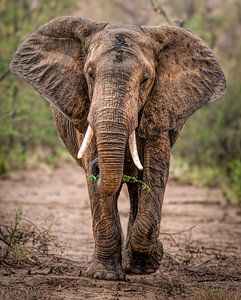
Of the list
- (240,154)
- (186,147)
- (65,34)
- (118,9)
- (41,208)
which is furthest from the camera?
(118,9)

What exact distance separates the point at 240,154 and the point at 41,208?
5.58 m

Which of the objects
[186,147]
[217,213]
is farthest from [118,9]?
[217,213]

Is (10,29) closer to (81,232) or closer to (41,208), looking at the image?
(41,208)

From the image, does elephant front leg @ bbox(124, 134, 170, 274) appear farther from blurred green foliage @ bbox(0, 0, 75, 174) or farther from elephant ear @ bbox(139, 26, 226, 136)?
blurred green foliage @ bbox(0, 0, 75, 174)

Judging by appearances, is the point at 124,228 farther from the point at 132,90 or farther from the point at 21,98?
the point at 21,98

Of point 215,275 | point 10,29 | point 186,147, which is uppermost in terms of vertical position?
point 10,29

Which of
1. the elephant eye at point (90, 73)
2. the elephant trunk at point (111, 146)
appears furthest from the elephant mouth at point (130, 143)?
the elephant eye at point (90, 73)

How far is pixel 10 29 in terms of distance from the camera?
60.4ft

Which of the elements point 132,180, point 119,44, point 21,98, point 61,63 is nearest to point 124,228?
point 132,180

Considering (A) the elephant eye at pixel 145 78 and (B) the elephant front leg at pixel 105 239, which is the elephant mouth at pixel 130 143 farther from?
(B) the elephant front leg at pixel 105 239

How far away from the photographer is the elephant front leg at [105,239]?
7.83m

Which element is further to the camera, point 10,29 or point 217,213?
point 10,29

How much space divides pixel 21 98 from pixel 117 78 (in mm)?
9275

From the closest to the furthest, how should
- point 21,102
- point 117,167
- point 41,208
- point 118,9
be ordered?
point 117,167 → point 41,208 → point 21,102 → point 118,9
